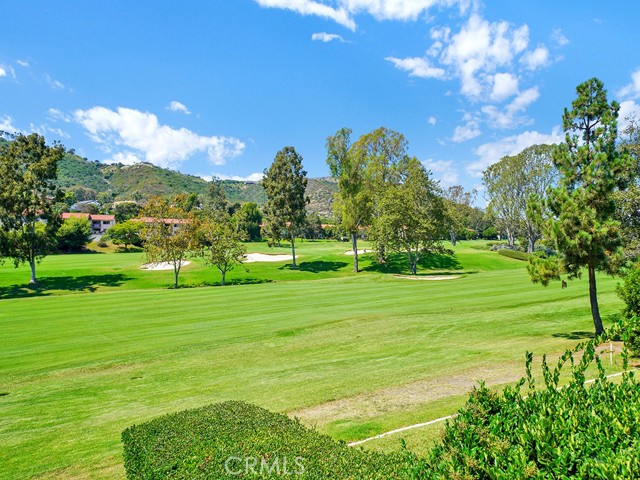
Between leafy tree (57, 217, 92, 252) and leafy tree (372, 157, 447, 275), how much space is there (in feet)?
227

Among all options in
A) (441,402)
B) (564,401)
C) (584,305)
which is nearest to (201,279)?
(584,305)

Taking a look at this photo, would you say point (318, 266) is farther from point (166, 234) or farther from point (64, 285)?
point (64, 285)

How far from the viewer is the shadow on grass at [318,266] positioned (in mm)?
65000

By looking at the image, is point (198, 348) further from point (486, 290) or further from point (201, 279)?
point (201, 279)

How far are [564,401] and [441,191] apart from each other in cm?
6147

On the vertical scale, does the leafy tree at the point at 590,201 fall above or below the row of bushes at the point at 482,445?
above

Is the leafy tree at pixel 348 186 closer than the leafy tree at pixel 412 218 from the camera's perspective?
No

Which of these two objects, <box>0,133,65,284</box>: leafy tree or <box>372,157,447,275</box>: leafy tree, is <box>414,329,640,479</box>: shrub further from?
<box>0,133,65,284</box>: leafy tree

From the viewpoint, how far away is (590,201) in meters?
16.9

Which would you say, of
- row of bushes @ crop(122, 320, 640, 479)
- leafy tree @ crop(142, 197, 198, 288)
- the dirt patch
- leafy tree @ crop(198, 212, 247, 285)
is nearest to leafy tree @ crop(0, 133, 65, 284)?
leafy tree @ crop(142, 197, 198, 288)

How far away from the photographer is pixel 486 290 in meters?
35.2
